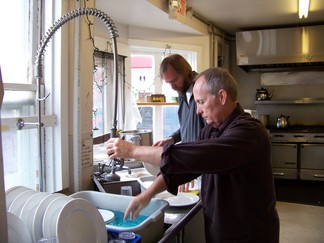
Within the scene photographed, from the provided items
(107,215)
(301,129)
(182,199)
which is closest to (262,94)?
(301,129)

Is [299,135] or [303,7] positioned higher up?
[303,7]

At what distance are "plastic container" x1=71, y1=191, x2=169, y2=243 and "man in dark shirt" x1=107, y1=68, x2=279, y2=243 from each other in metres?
0.06

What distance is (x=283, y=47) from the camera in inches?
175

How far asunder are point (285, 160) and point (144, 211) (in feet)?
11.9

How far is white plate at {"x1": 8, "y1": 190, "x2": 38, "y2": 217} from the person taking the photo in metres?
1.17

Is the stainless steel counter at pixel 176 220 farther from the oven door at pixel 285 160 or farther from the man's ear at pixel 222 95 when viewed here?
the oven door at pixel 285 160

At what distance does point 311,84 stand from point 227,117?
14.1 feet

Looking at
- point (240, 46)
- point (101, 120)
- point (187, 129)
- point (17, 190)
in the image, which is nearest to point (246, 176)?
point (17, 190)

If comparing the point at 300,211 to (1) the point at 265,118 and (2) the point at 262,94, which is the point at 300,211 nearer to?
(1) the point at 265,118

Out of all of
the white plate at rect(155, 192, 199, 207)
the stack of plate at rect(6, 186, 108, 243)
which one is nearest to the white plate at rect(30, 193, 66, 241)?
the stack of plate at rect(6, 186, 108, 243)

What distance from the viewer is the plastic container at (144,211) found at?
3.99ft

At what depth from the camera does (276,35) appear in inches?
175

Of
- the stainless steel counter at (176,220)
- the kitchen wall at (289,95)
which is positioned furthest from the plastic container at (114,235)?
the kitchen wall at (289,95)

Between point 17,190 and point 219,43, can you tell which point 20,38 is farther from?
point 219,43
